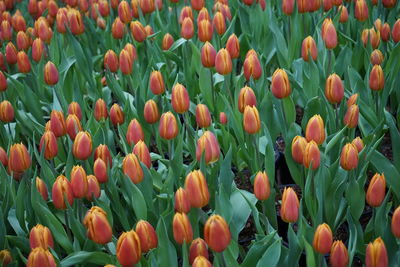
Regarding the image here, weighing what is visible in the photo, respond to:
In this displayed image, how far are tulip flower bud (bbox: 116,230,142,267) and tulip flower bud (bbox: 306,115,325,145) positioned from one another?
1.84ft

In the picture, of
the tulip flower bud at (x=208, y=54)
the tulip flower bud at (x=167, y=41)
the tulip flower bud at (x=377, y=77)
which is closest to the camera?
the tulip flower bud at (x=377, y=77)

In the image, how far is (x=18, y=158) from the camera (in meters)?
1.69

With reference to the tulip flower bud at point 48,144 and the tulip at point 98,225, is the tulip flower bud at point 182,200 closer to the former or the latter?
the tulip at point 98,225

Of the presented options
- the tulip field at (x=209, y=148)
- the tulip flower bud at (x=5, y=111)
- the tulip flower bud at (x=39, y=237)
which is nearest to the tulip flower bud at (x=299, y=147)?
the tulip field at (x=209, y=148)

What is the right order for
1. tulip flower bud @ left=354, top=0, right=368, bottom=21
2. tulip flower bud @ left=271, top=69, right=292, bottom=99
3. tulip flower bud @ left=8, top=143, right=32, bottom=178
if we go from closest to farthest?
1. tulip flower bud @ left=8, top=143, right=32, bottom=178
2. tulip flower bud @ left=271, top=69, right=292, bottom=99
3. tulip flower bud @ left=354, top=0, right=368, bottom=21

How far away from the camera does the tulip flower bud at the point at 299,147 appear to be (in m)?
1.58

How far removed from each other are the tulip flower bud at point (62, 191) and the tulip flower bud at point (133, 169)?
15 cm

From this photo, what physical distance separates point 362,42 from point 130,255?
Result: 1.49 m

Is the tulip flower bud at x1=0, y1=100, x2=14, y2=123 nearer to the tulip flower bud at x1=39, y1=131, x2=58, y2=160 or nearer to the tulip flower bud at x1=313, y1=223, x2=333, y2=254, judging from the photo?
the tulip flower bud at x1=39, y1=131, x2=58, y2=160

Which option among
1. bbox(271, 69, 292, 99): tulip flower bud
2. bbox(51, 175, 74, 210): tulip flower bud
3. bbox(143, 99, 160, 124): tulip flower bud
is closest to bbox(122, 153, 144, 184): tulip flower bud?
bbox(51, 175, 74, 210): tulip flower bud

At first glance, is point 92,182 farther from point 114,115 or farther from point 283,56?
point 283,56

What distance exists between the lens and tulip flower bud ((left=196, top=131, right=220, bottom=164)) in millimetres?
1610

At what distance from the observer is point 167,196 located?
1714 mm

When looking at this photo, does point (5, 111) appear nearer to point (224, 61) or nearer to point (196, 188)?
point (224, 61)
